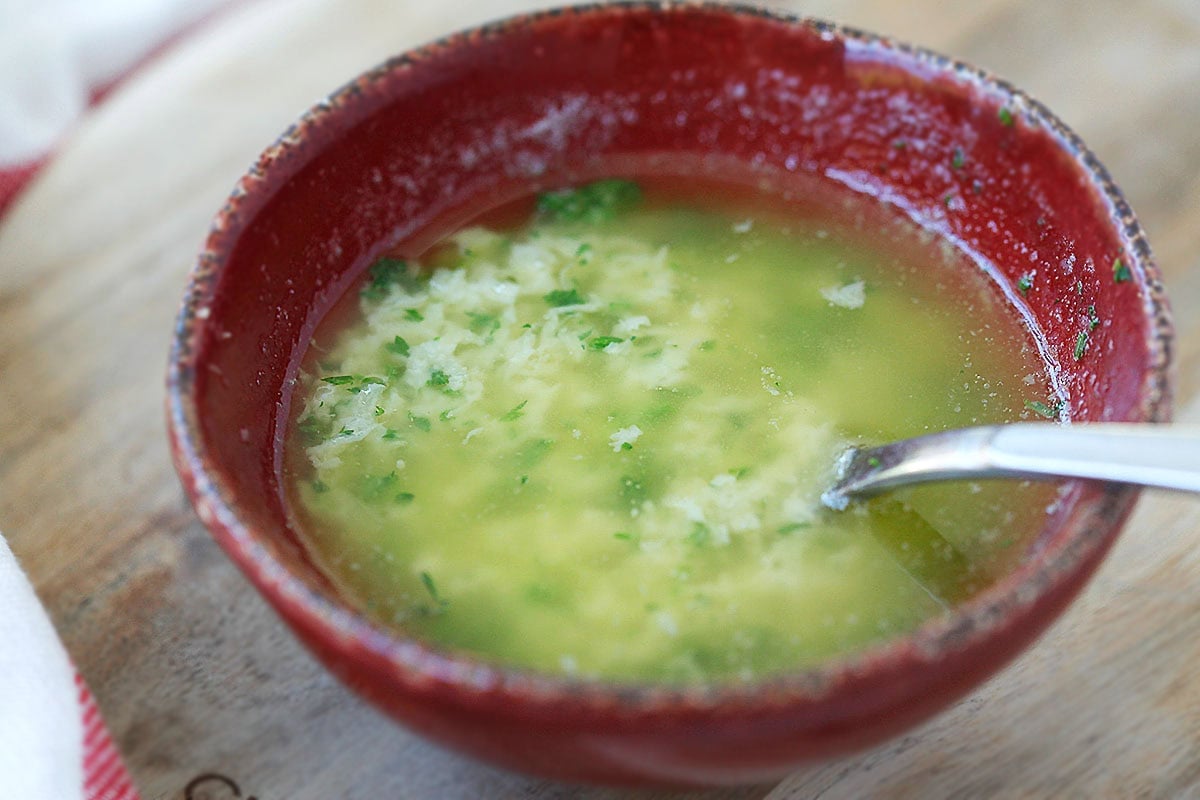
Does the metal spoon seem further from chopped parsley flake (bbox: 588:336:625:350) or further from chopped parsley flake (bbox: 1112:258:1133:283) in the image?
chopped parsley flake (bbox: 588:336:625:350)

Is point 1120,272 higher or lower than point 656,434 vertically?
higher

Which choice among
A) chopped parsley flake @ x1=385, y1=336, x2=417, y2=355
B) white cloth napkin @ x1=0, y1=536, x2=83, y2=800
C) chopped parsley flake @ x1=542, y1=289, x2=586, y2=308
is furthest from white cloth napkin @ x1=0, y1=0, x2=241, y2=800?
chopped parsley flake @ x1=542, y1=289, x2=586, y2=308

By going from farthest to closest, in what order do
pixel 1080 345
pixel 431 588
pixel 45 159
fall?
pixel 45 159
pixel 1080 345
pixel 431 588

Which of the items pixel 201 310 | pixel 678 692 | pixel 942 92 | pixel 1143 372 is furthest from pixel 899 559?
pixel 201 310

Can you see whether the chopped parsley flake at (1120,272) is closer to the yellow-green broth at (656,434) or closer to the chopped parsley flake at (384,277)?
the yellow-green broth at (656,434)

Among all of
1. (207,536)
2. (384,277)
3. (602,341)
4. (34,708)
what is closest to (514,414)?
(602,341)

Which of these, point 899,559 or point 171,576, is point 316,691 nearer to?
point 171,576

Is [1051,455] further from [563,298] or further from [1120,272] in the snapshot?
[563,298]
